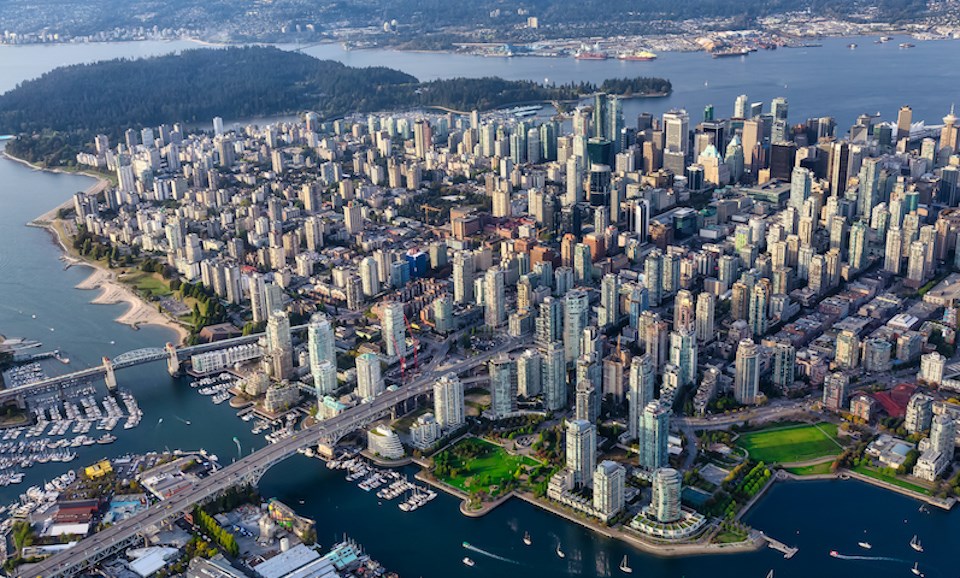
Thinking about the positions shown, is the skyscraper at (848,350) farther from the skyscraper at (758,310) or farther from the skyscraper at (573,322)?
the skyscraper at (573,322)

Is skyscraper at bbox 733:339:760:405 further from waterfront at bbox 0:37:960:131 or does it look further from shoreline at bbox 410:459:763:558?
waterfront at bbox 0:37:960:131

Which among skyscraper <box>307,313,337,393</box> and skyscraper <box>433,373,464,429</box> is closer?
skyscraper <box>433,373,464,429</box>

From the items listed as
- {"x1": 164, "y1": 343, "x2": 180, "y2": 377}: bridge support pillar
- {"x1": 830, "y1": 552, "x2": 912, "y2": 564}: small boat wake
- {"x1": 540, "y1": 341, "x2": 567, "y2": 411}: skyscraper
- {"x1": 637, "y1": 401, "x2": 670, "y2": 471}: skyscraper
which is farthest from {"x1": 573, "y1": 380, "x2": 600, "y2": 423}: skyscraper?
{"x1": 164, "y1": 343, "x2": 180, "y2": 377}: bridge support pillar

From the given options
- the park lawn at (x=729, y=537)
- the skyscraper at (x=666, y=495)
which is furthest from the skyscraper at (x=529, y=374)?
the park lawn at (x=729, y=537)

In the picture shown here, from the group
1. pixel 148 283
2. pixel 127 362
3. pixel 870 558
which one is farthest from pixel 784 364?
pixel 148 283

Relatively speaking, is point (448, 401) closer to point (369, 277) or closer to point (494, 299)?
point (494, 299)

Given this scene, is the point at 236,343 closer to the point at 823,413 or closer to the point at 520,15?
the point at 823,413
